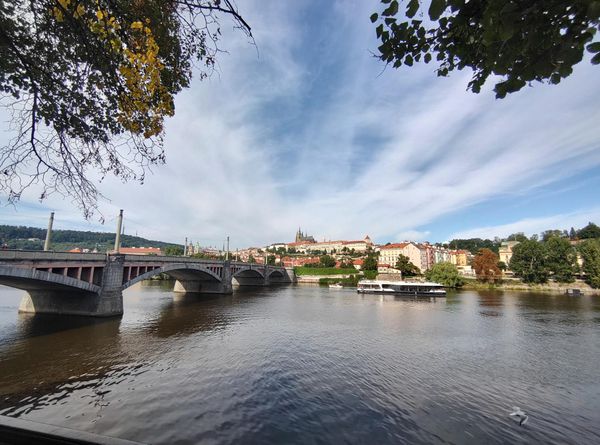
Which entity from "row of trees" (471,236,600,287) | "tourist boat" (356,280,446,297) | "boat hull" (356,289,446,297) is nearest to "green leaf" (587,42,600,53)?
"boat hull" (356,289,446,297)

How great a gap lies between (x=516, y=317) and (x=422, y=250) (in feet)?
333

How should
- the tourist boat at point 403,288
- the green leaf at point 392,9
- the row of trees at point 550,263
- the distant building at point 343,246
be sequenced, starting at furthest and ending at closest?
the distant building at point 343,246 < the row of trees at point 550,263 < the tourist boat at point 403,288 < the green leaf at point 392,9

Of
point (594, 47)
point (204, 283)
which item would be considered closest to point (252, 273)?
point (204, 283)

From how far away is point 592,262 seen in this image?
70188 mm

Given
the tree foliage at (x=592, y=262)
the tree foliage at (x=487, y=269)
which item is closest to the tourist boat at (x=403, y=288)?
the tree foliage at (x=487, y=269)

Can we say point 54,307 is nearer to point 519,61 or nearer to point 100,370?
point 100,370

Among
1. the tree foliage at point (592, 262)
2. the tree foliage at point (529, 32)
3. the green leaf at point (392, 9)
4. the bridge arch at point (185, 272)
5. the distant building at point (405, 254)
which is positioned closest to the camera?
the tree foliage at point (529, 32)

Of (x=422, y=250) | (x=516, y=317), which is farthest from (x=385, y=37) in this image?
(x=422, y=250)

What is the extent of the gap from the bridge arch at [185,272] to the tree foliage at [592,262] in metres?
79.8

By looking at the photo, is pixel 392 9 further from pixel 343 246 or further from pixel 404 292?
pixel 343 246

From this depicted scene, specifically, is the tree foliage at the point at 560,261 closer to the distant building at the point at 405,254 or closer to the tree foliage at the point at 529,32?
the distant building at the point at 405,254

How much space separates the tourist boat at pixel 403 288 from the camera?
58.6 m

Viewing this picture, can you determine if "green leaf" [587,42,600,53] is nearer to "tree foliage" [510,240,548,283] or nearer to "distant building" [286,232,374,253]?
"tree foliage" [510,240,548,283]

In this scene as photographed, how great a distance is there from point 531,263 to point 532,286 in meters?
5.83
